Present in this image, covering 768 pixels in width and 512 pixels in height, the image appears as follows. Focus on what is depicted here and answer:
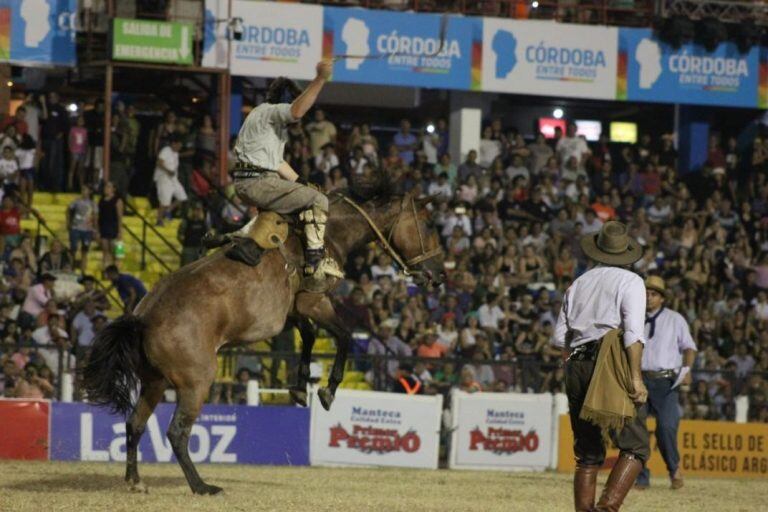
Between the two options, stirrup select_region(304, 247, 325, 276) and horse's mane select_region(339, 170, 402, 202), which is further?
horse's mane select_region(339, 170, 402, 202)

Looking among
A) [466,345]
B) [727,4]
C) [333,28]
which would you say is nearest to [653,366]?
[466,345]

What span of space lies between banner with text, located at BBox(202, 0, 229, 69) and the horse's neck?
13.4m

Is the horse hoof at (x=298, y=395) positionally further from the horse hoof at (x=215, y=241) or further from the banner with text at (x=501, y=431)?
the banner with text at (x=501, y=431)

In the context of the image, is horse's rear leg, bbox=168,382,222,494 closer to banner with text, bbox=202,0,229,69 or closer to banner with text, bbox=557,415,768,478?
banner with text, bbox=557,415,768,478

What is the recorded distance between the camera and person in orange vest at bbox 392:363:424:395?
21312 millimetres

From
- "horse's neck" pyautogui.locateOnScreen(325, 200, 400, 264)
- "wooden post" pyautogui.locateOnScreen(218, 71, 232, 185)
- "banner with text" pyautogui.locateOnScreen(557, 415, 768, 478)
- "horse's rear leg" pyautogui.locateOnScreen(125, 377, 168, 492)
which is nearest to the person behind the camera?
"horse's rear leg" pyautogui.locateOnScreen(125, 377, 168, 492)

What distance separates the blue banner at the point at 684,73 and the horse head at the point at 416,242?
55.9 ft

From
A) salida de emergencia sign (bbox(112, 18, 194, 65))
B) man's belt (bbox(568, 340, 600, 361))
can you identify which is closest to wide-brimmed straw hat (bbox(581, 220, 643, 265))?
man's belt (bbox(568, 340, 600, 361))

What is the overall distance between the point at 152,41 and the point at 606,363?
17194 mm

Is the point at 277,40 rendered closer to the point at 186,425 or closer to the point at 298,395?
the point at 298,395

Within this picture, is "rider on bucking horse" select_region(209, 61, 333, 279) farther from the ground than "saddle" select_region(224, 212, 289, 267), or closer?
farther from the ground

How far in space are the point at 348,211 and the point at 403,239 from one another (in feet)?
2.14

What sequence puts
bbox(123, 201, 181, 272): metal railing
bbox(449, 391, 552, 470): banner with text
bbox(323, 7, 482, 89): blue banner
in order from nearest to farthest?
1. bbox(449, 391, 552, 470): banner with text
2. bbox(123, 201, 181, 272): metal railing
3. bbox(323, 7, 482, 89): blue banner

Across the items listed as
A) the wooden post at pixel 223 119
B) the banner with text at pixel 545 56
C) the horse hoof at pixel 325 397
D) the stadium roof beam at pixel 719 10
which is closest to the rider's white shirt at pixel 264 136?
the horse hoof at pixel 325 397
